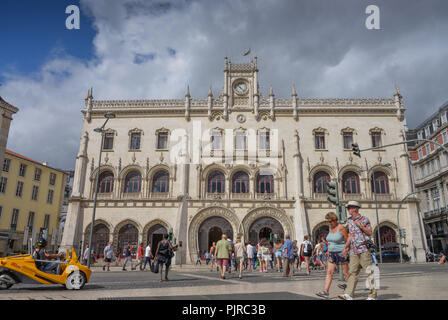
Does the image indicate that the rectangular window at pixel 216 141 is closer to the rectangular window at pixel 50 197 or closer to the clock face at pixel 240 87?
the clock face at pixel 240 87

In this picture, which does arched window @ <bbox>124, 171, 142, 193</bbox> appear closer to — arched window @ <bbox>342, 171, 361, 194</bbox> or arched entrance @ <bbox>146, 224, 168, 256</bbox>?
arched entrance @ <bbox>146, 224, 168, 256</bbox>

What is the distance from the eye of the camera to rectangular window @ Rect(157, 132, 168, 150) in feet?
110

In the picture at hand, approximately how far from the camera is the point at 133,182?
32656 millimetres

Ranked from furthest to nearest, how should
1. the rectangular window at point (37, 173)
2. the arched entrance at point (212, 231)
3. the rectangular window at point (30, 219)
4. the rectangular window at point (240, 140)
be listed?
the rectangular window at point (37, 173), the rectangular window at point (30, 219), the rectangular window at point (240, 140), the arched entrance at point (212, 231)

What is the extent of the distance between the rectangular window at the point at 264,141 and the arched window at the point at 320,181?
548 cm

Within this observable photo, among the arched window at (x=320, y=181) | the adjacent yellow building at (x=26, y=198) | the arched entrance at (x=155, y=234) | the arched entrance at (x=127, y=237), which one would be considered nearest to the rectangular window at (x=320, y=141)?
the arched window at (x=320, y=181)

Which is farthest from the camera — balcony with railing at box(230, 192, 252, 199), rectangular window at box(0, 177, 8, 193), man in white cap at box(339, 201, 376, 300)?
rectangular window at box(0, 177, 8, 193)

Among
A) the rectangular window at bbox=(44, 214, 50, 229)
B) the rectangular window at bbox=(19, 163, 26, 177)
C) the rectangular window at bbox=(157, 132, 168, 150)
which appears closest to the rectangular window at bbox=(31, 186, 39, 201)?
the rectangular window at bbox=(19, 163, 26, 177)

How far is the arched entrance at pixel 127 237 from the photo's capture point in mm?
30766

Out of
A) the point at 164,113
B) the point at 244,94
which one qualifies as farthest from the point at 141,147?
the point at 244,94

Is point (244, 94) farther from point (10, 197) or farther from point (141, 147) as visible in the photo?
point (10, 197)

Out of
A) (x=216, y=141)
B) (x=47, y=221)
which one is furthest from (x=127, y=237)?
(x=47, y=221)

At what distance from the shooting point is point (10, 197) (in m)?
38.0

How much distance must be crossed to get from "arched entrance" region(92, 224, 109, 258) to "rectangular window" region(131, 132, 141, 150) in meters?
8.22
